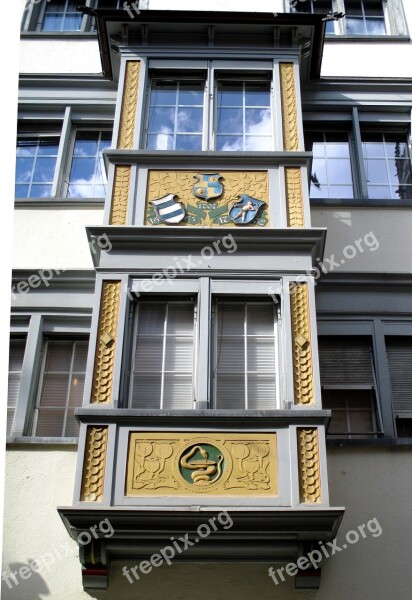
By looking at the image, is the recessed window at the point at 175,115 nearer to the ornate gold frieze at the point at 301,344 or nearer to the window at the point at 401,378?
the ornate gold frieze at the point at 301,344

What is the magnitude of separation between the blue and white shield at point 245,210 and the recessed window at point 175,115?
135 cm

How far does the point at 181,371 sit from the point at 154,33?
19.1ft

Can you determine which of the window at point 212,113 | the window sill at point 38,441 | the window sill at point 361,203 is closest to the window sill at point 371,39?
the window at point 212,113

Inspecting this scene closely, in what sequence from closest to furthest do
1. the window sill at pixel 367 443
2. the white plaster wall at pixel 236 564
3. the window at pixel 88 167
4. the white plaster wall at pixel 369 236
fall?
the white plaster wall at pixel 236 564 < the window sill at pixel 367 443 < the white plaster wall at pixel 369 236 < the window at pixel 88 167

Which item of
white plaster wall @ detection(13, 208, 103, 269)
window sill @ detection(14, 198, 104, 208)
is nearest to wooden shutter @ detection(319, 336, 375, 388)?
white plaster wall @ detection(13, 208, 103, 269)

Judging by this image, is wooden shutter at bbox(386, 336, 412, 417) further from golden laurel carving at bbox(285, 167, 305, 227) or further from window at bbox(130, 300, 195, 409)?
window at bbox(130, 300, 195, 409)

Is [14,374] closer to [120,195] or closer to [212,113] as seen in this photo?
[120,195]

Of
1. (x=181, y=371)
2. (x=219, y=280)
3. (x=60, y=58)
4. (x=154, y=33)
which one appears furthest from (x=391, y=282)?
(x=60, y=58)

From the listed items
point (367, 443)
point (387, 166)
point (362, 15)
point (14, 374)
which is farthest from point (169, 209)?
point (362, 15)

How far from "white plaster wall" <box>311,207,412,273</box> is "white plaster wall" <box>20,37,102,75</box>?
5.12 metres

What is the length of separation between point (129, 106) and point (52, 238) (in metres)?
2.24

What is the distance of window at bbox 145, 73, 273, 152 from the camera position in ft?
36.3

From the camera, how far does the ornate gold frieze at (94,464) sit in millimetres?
8219

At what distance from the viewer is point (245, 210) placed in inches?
398
